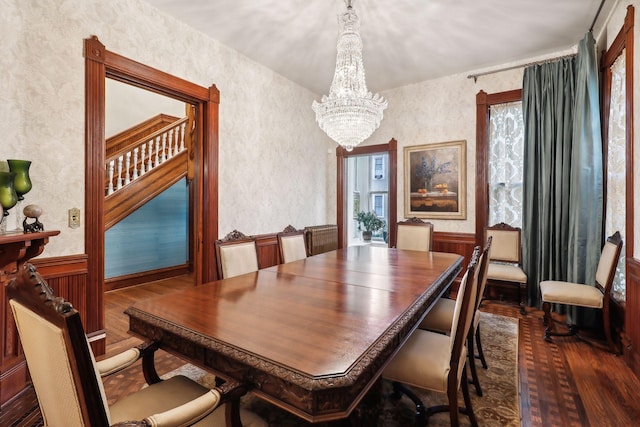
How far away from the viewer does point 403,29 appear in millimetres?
3070

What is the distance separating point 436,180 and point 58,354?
4.34 meters

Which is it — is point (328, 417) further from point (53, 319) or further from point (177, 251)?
point (177, 251)

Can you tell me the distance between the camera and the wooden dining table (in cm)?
92

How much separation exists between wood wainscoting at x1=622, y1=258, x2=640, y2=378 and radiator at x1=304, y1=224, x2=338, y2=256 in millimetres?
3398

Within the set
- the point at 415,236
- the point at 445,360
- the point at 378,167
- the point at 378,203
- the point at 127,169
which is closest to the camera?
the point at 445,360

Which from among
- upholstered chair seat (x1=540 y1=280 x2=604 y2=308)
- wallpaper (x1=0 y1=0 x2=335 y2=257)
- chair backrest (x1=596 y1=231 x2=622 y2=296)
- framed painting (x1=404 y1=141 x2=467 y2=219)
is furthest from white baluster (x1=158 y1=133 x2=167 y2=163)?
chair backrest (x1=596 y1=231 x2=622 y2=296)

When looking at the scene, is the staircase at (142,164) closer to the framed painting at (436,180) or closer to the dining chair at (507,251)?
the framed painting at (436,180)

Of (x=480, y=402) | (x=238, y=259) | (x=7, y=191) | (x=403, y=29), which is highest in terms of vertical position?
(x=403, y=29)

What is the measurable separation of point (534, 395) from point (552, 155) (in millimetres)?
2691

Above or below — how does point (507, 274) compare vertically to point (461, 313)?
below

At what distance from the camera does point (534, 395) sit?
196 cm

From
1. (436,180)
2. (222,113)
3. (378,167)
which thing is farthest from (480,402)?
→ (378,167)

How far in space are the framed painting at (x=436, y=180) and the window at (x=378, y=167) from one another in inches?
226

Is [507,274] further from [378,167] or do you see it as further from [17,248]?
[378,167]
